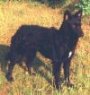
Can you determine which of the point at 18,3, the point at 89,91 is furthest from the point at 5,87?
the point at 18,3

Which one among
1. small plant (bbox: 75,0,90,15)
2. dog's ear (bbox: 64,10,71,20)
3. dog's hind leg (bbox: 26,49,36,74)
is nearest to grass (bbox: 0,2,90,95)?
dog's hind leg (bbox: 26,49,36,74)

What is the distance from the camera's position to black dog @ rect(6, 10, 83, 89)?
6.97 m

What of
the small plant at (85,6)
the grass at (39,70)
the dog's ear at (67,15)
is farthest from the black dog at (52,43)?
the small plant at (85,6)

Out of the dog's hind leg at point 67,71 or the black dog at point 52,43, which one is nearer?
the black dog at point 52,43

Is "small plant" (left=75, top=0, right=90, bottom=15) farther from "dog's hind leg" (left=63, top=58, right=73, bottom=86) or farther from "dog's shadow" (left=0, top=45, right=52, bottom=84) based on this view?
"dog's hind leg" (left=63, top=58, right=73, bottom=86)

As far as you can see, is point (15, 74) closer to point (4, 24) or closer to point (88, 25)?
point (4, 24)

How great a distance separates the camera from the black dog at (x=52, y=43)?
6.97 meters

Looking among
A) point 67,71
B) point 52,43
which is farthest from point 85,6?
point 52,43

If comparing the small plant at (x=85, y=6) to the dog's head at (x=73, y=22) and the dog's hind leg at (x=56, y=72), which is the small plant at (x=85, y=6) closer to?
the dog's hind leg at (x=56, y=72)

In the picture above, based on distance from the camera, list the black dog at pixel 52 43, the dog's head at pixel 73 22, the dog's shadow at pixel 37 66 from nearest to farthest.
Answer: the dog's head at pixel 73 22 → the black dog at pixel 52 43 → the dog's shadow at pixel 37 66

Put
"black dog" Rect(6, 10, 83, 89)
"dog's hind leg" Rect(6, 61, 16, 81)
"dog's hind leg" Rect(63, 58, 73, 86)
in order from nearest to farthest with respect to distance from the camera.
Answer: "black dog" Rect(6, 10, 83, 89)
"dog's hind leg" Rect(63, 58, 73, 86)
"dog's hind leg" Rect(6, 61, 16, 81)

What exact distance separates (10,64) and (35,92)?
1.09 m

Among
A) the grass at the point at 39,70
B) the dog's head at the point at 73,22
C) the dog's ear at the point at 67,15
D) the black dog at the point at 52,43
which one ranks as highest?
the dog's ear at the point at 67,15

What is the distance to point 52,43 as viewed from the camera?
24.4 feet
